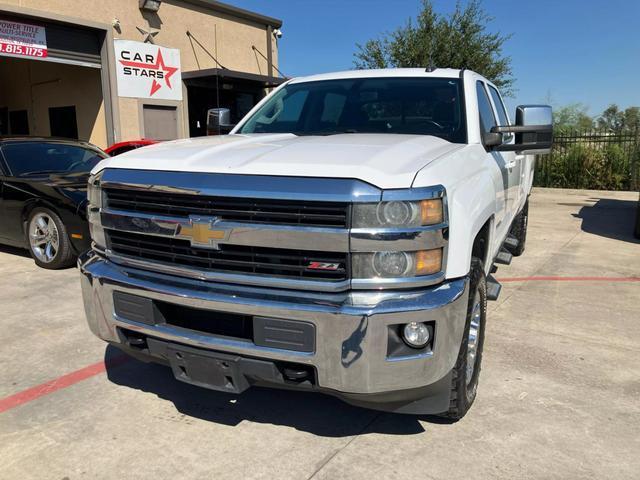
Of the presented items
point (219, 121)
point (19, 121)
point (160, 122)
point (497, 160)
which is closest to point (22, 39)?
point (160, 122)

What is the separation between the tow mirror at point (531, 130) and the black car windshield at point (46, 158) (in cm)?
550

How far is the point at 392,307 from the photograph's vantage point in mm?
2184

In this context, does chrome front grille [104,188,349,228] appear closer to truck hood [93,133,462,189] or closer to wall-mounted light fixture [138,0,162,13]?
truck hood [93,133,462,189]

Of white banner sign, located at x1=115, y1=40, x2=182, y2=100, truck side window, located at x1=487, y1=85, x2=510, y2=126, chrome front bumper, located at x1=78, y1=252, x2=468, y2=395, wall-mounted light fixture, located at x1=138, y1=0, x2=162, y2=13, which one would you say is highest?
wall-mounted light fixture, located at x1=138, y1=0, x2=162, y2=13

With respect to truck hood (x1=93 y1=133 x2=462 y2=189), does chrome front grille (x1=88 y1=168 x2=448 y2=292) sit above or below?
below

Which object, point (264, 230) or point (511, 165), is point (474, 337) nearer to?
point (264, 230)

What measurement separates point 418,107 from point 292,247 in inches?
75.5

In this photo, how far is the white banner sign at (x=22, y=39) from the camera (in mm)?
12297

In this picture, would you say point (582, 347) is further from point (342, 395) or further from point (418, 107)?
point (342, 395)

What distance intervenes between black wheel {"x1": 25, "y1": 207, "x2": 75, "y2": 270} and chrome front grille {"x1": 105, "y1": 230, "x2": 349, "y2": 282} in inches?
144

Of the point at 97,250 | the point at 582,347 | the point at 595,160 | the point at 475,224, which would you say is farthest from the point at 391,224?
the point at 595,160

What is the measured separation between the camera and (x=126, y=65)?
14641mm

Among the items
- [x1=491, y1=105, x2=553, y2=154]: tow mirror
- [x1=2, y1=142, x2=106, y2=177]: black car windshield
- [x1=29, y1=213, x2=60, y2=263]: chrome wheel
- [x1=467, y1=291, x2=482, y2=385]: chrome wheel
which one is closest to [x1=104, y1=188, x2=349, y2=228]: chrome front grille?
[x1=467, y1=291, x2=482, y2=385]: chrome wheel

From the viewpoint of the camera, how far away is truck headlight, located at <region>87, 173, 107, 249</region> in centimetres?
286
